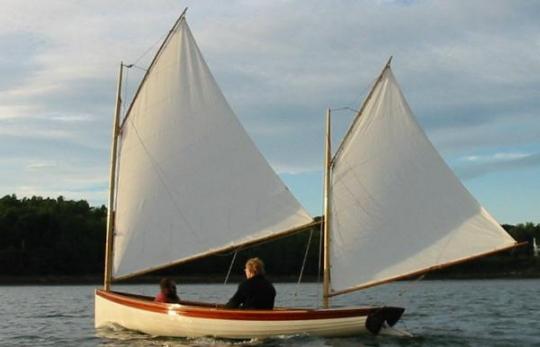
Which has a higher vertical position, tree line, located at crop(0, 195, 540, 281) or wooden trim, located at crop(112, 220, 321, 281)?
tree line, located at crop(0, 195, 540, 281)

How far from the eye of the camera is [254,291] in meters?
21.5

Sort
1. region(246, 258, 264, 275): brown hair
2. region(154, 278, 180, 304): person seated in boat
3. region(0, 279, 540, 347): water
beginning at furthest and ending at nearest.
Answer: region(154, 278, 180, 304): person seated in boat → region(0, 279, 540, 347): water → region(246, 258, 264, 275): brown hair

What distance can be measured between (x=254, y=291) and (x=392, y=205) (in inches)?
196

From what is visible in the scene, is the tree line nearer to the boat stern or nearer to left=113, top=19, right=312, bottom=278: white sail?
left=113, top=19, right=312, bottom=278: white sail

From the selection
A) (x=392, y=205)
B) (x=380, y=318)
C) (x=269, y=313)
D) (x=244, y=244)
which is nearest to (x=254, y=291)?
(x=269, y=313)

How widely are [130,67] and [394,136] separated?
8.07 metres

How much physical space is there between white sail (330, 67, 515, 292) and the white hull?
7.06 feet

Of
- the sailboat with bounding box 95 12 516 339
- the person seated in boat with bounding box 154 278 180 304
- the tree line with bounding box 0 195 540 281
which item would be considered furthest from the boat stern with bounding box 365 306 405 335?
the tree line with bounding box 0 195 540 281

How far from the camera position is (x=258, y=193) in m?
24.2

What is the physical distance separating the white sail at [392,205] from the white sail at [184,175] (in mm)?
1906

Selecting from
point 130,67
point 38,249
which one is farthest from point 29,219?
point 130,67

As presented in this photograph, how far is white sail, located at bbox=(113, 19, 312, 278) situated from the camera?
79.8ft

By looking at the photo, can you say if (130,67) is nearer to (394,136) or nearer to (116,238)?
(116,238)

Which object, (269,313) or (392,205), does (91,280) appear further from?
(269,313)
